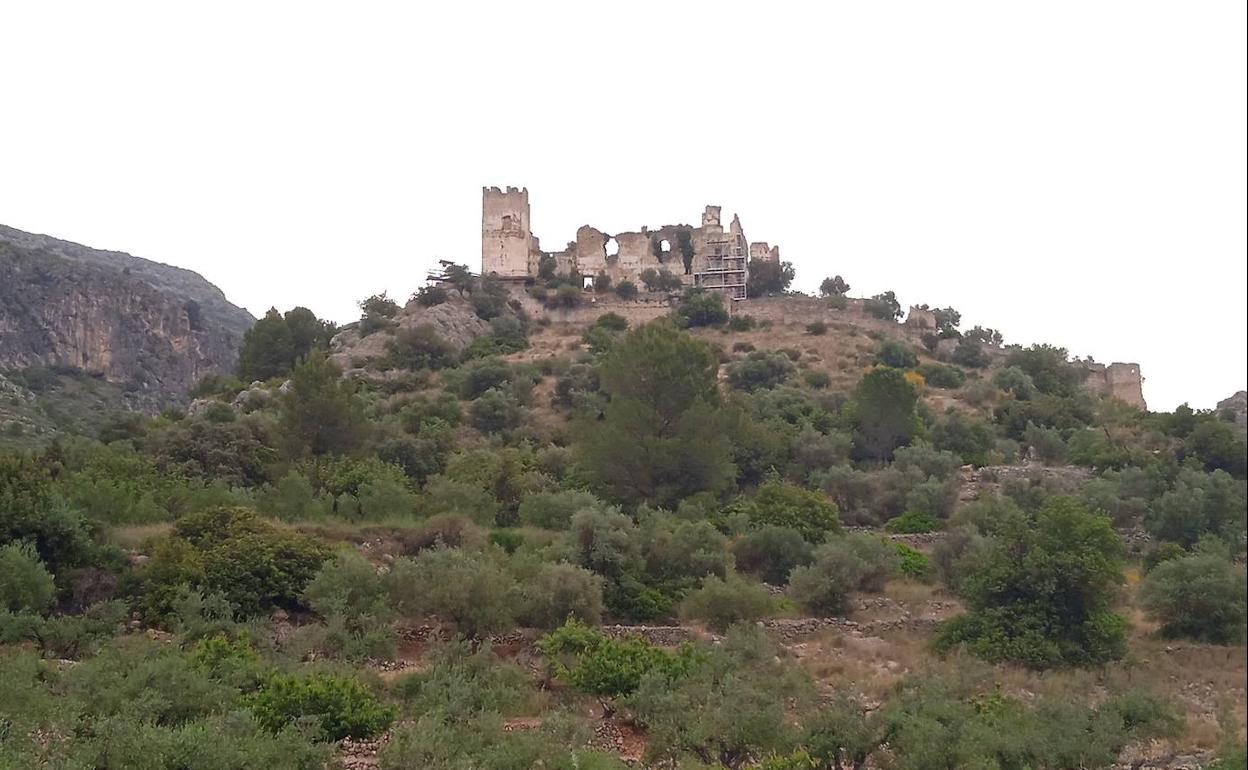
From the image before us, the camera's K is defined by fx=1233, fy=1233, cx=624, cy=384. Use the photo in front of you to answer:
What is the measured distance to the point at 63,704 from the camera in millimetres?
12734

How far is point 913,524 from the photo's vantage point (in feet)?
88.2

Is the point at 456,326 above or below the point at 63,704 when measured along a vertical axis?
above

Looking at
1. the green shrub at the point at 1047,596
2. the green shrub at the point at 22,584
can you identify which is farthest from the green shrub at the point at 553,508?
the green shrub at the point at 22,584

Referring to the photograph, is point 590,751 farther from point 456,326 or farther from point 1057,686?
point 456,326

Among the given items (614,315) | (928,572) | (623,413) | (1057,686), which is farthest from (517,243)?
(1057,686)

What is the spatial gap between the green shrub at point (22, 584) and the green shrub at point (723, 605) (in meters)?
9.65

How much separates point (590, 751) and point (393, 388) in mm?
29828

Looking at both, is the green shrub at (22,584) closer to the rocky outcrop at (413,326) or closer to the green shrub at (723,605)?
the green shrub at (723,605)

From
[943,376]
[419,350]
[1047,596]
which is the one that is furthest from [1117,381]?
[1047,596]

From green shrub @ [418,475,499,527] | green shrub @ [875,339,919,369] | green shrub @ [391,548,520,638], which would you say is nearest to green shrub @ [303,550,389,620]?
green shrub @ [391,548,520,638]

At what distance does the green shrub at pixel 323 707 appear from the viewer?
43.6ft

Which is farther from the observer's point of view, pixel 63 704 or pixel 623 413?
pixel 623 413

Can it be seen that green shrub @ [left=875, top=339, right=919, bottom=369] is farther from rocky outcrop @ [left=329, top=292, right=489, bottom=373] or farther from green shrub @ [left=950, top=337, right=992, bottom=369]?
rocky outcrop @ [left=329, top=292, right=489, bottom=373]

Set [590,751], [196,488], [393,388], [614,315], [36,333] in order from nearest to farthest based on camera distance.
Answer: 1. [590,751]
2. [196,488]
3. [393,388]
4. [614,315]
5. [36,333]
